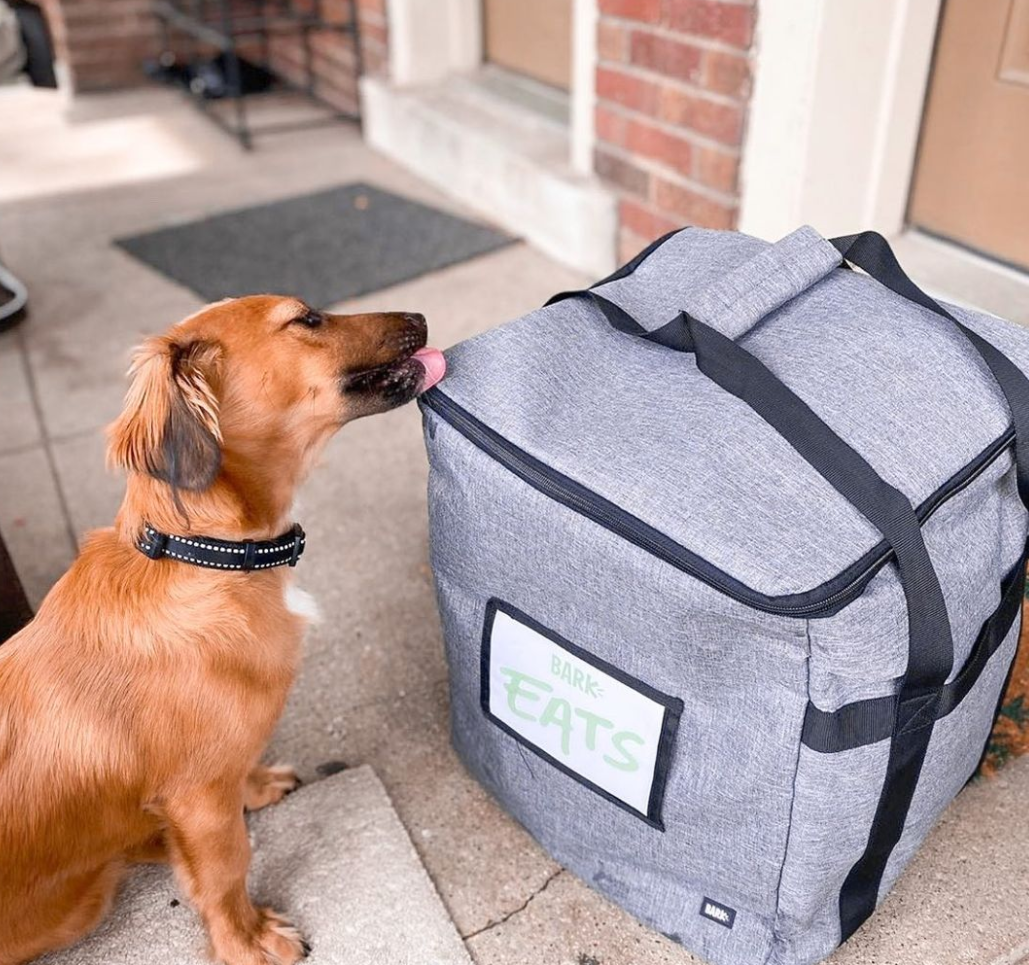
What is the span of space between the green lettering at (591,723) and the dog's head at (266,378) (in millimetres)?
539

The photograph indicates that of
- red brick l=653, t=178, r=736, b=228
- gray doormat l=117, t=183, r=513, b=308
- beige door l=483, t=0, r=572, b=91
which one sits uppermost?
beige door l=483, t=0, r=572, b=91

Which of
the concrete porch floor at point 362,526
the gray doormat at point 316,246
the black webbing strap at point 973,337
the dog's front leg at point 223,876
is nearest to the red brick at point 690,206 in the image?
the concrete porch floor at point 362,526

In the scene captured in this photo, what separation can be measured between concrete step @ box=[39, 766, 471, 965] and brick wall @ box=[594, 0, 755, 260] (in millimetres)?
2035

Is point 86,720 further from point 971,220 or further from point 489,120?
point 489,120

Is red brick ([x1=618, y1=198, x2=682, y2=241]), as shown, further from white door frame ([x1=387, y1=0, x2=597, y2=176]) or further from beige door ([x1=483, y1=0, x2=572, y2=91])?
white door frame ([x1=387, y1=0, x2=597, y2=176])

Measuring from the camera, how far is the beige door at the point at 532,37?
4117 mm

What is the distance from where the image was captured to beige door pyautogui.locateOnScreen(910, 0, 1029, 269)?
2535mm

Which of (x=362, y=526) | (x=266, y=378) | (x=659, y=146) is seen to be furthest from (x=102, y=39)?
(x=266, y=378)

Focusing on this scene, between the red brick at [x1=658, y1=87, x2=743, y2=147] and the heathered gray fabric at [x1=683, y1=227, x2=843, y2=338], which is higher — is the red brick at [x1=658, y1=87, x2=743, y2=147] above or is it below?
below

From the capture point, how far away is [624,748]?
1.49 metres

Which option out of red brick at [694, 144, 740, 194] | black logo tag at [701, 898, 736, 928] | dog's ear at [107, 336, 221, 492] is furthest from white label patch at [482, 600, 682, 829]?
red brick at [694, 144, 740, 194]

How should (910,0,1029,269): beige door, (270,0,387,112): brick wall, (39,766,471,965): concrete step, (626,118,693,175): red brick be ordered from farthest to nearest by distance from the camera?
1. (270,0,387,112): brick wall
2. (626,118,693,175): red brick
3. (910,0,1029,269): beige door
4. (39,766,471,965): concrete step

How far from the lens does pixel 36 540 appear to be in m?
2.58

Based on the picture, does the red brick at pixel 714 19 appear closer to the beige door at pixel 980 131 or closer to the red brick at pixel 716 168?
the red brick at pixel 716 168
